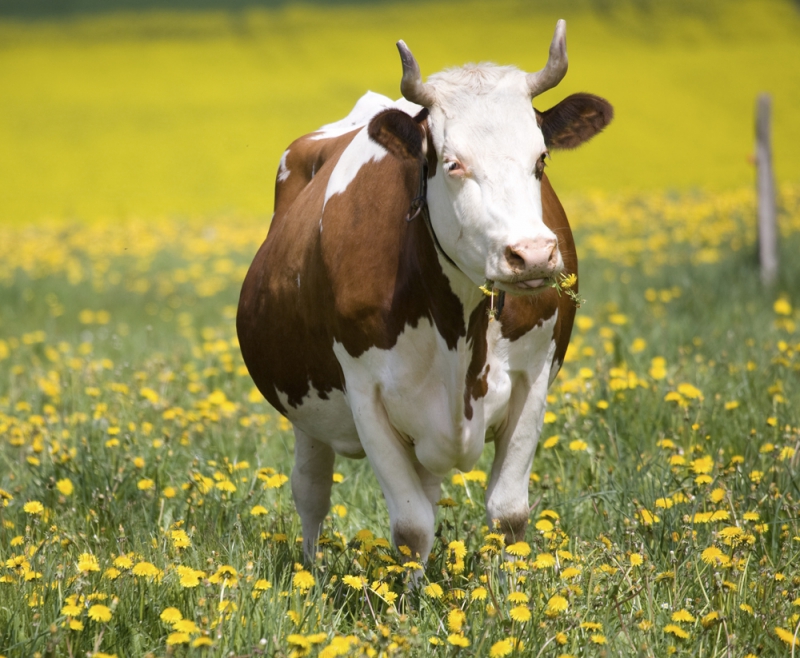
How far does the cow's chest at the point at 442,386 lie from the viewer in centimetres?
320

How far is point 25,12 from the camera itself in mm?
33156

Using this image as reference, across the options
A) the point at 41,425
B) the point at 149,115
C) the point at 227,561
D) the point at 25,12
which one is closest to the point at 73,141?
the point at 149,115

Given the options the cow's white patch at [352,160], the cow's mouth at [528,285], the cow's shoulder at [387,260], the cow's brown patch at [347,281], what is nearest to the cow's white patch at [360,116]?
the cow's brown patch at [347,281]

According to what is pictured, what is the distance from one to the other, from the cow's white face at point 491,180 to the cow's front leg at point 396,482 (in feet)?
2.09

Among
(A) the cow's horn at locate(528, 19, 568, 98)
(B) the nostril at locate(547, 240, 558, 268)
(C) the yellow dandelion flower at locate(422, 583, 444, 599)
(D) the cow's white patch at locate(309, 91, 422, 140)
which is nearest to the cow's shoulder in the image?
(A) the cow's horn at locate(528, 19, 568, 98)

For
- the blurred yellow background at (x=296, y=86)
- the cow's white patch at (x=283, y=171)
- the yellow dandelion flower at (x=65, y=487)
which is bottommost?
the blurred yellow background at (x=296, y=86)

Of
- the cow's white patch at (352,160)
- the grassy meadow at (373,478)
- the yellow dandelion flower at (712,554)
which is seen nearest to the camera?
the grassy meadow at (373,478)

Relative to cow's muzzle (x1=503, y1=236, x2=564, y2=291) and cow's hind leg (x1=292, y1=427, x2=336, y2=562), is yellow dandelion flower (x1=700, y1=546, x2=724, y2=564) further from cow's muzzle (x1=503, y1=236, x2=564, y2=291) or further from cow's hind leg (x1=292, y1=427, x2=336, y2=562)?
cow's hind leg (x1=292, y1=427, x2=336, y2=562)

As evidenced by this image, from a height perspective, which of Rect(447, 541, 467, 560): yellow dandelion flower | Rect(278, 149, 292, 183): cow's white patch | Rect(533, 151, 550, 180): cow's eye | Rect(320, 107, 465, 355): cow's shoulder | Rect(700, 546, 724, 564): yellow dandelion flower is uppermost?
Rect(533, 151, 550, 180): cow's eye

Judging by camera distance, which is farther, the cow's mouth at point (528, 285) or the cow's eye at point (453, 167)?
the cow's eye at point (453, 167)

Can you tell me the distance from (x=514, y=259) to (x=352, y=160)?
1097mm

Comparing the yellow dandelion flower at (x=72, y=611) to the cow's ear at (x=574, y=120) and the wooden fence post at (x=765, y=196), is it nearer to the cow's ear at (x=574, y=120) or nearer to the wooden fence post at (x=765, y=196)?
the cow's ear at (x=574, y=120)

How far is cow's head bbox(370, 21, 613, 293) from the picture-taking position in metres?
2.65

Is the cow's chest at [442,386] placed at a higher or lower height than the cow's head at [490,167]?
lower
